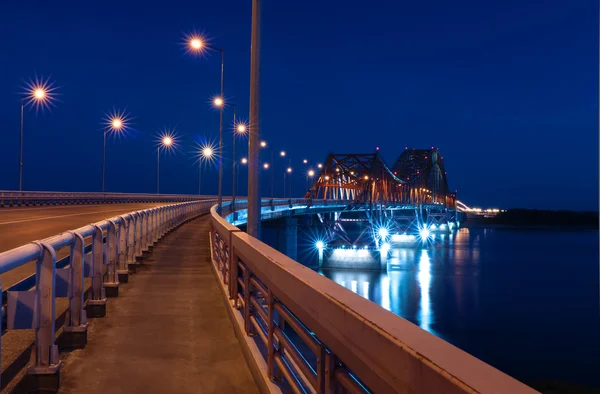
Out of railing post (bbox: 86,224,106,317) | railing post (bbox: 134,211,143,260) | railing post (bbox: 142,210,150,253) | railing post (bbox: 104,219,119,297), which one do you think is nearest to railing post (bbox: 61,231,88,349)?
railing post (bbox: 86,224,106,317)

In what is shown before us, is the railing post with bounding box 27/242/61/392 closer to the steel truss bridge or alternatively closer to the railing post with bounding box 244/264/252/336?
the railing post with bounding box 244/264/252/336

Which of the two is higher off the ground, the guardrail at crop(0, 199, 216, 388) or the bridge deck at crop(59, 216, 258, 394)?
the guardrail at crop(0, 199, 216, 388)

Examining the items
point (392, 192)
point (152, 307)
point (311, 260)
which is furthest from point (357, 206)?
point (152, 307)

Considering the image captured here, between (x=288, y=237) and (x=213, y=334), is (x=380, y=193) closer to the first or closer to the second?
(x=288, y=237)

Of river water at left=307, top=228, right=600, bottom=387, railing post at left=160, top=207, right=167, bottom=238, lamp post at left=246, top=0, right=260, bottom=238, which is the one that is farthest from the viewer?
river water at left=307, top=228, right=600, bottom=387

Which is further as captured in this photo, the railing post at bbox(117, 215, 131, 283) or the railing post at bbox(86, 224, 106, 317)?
the railing post at bbox(117, 215, 131, 283)

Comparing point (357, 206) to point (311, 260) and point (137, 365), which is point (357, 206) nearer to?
point (311, 260)

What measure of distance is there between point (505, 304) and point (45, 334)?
196 ft

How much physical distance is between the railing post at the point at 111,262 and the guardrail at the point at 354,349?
4.43 meters

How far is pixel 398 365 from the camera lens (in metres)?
2.28

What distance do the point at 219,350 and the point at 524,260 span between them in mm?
102713

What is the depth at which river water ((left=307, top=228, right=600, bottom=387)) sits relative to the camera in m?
38.6

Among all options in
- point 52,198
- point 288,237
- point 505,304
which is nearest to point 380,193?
point 288,237

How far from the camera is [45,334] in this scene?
502 centimetres
